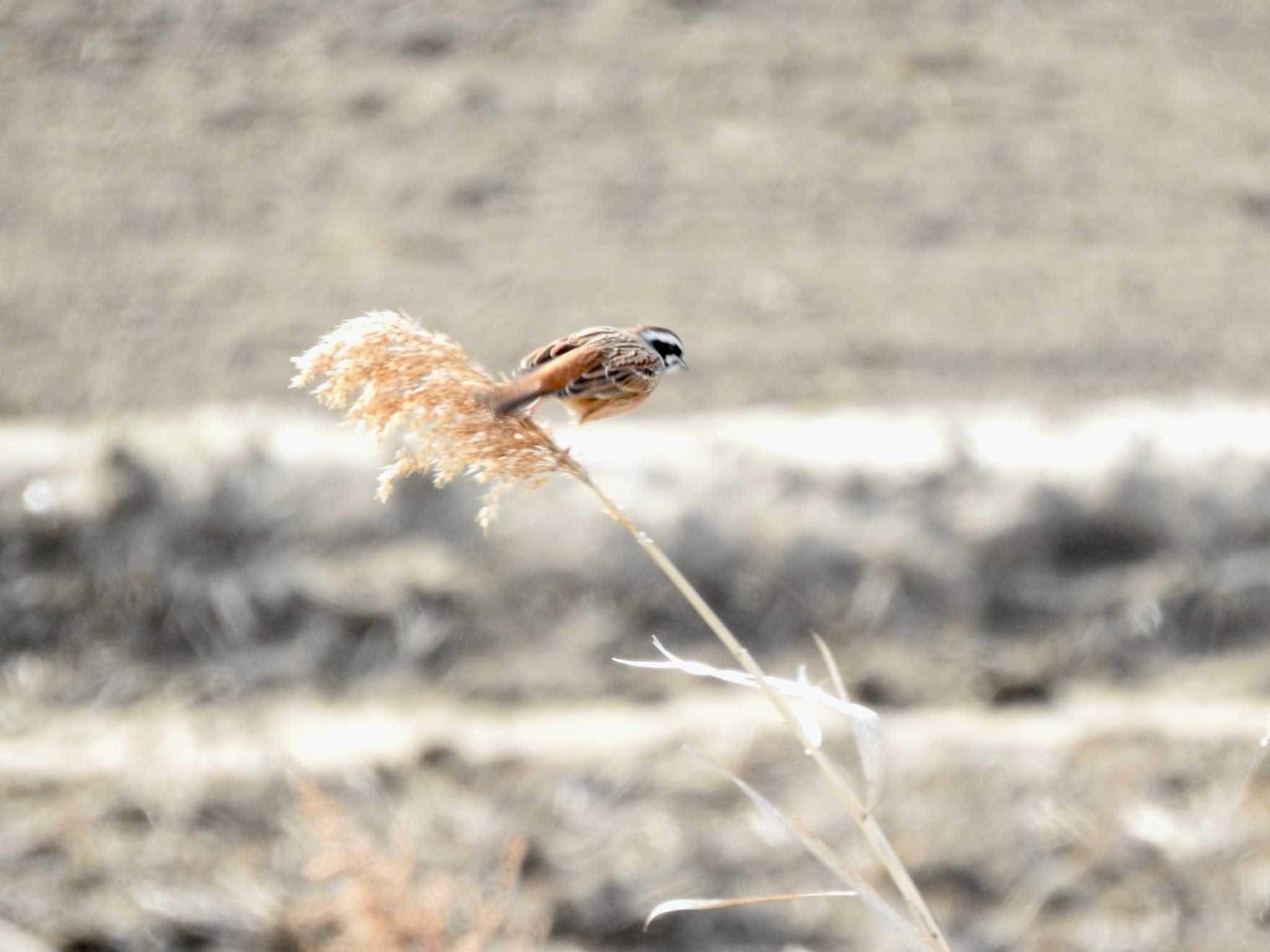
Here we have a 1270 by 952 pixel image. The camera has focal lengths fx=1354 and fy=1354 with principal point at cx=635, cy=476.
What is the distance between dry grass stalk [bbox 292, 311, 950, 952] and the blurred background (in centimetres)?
290

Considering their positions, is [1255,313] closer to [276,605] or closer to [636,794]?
[636,794]

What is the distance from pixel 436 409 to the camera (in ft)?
6.55

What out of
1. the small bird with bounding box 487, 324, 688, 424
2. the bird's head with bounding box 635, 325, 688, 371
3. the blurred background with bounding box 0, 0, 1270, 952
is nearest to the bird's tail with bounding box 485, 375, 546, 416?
the small bird with bounding box 487, 324, 688, 424

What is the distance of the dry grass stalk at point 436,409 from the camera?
197 centimetres

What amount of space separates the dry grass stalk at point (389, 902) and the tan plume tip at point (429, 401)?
247 centimetres

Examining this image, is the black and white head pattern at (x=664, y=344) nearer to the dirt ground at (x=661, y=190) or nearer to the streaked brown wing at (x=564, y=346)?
the streaked brown wing at (x=564, y=346)

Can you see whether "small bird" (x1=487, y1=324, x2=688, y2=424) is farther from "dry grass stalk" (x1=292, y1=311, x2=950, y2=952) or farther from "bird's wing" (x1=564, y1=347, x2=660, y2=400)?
"dry grass stalk" (x1=292, y1=311, x2=950, y2=952)

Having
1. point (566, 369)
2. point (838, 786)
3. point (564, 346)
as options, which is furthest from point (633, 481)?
point (838, 786)

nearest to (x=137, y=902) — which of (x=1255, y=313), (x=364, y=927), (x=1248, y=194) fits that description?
(x=364, y=927)

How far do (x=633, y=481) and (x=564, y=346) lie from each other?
179 inches

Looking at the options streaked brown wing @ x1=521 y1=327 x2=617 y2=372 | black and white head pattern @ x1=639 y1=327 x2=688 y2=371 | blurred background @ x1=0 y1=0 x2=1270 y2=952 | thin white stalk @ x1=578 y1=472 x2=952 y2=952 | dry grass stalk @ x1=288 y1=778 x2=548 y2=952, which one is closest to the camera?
thin white stalk @ x1=578 y1=472 x2=952 y2=952

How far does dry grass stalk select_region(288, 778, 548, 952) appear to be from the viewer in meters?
4.55

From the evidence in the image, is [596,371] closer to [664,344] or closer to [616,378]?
[616,378]

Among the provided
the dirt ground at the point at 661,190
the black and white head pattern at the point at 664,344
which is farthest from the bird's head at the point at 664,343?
the dirt ground at the point at 661,190
